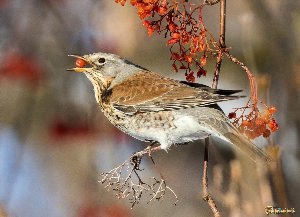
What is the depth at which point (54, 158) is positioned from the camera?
365 cm

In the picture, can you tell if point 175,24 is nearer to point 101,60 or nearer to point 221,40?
point 221,40

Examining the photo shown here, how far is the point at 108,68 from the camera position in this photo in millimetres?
2049

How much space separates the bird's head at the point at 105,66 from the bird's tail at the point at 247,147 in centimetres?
47

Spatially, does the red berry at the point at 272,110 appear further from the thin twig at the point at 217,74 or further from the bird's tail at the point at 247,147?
the thin twig at the point at 217,74

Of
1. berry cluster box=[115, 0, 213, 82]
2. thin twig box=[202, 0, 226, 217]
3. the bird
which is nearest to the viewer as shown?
thin twig box=[202, 0, 226, 217]

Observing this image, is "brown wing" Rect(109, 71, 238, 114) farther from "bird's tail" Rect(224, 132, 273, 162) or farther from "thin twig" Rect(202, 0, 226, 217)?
"thin twig" Rect(202, 0, 226, 217)

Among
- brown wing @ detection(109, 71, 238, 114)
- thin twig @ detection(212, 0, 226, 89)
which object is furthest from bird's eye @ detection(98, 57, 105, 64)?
thin twig @ detection(212, 0, 226, 89)

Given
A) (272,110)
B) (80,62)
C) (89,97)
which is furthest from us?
(89,97)

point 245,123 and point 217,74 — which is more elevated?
point 217,74

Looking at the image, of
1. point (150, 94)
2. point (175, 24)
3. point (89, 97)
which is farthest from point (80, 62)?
point (89, 97)

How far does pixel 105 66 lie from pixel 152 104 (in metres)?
0.22

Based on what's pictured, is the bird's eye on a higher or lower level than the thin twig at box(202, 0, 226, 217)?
higher

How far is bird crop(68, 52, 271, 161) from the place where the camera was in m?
1.86

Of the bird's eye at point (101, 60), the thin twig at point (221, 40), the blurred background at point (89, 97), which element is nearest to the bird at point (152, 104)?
the bird's eye at point (101, 60)
